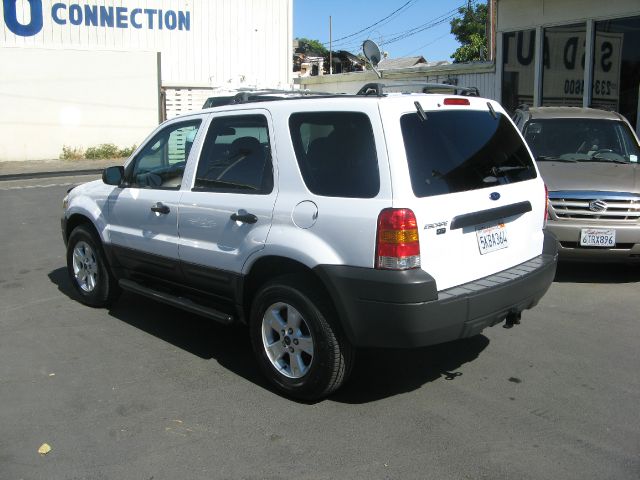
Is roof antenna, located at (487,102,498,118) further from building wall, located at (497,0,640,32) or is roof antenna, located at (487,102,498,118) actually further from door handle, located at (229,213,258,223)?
building wall, located at (497,0,640,32)

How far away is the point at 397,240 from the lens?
368 cm

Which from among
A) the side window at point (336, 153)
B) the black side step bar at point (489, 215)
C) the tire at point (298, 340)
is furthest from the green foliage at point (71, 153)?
the black side step bar at point (489, 215)

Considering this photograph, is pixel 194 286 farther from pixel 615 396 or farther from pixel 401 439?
pixel 615 396

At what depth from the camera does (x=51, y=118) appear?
74.3 feet

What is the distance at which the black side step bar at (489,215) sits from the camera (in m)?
3.94

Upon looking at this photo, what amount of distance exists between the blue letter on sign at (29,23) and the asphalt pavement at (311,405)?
18666 mm

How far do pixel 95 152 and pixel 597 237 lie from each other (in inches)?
790

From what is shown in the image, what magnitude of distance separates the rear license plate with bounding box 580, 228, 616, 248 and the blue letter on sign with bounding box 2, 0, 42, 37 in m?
20.7

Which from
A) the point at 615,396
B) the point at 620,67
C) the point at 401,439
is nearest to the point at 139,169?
the point at 401,439

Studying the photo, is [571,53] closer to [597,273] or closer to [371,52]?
[371,52]

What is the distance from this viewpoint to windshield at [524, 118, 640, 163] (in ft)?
26.5

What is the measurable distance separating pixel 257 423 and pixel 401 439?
858 mm

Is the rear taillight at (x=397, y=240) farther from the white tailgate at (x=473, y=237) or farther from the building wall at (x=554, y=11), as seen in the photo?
the building wall at (x=554, y=11)

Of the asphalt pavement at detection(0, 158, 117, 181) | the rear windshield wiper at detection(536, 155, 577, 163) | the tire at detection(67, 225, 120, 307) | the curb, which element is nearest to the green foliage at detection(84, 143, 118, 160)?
the asphalt pavement at detection(0, 158, 117, 181)
